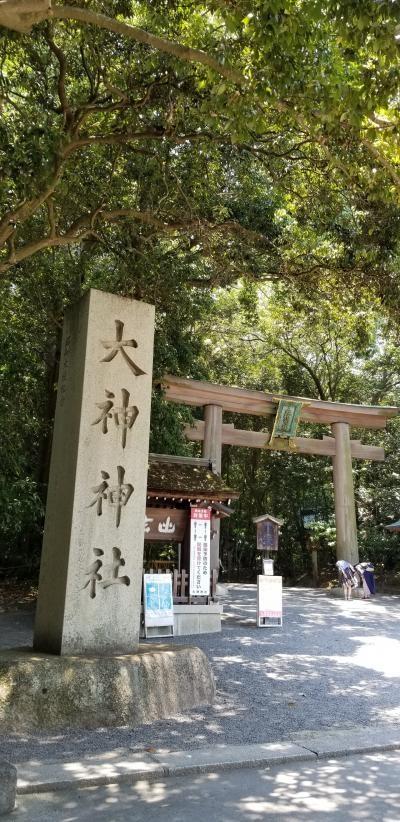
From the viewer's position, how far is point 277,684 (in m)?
6.28

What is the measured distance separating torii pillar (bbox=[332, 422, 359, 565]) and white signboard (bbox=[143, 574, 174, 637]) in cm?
813

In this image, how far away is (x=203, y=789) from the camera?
10.9 ft

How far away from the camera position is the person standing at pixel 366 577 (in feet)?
49.9

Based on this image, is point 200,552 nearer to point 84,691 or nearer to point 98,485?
point 98,485

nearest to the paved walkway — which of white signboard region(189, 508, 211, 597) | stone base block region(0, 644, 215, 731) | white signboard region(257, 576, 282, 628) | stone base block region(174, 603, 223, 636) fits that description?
stone base block region(0, 644, 215, 731)

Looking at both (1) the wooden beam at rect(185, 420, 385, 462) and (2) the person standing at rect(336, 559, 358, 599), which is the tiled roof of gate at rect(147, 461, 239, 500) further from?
(2) the person standing at rect(336, 559, 358, 599)

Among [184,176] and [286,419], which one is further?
[286,419]

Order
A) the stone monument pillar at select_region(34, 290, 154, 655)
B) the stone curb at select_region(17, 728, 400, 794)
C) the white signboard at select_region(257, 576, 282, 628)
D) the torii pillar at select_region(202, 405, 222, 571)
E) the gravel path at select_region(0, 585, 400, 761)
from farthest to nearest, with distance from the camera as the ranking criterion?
the torii pillar at select_region(202, 405, 222, 571) → the white signboard at select_region(257, 576, 282, 628) → the stone monument pillar at select_region(34, 290, 154, 655) → the gravel path at select_region(0, 585, 400, 761) → the stone curb at select_region(17, 728, 400, 794)

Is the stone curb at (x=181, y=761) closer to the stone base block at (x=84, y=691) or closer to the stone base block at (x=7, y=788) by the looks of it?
the stone base block at (x=7, y=788)

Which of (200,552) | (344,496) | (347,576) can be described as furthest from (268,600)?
(344,496)

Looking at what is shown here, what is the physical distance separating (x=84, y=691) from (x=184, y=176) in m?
6.15

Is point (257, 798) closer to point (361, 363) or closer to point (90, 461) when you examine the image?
point (90, 461)

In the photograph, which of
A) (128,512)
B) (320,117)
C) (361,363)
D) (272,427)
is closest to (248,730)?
(128,512)

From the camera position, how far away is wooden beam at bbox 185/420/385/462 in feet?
47.6
